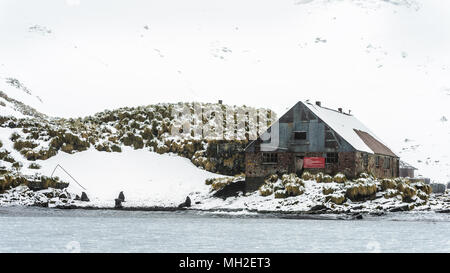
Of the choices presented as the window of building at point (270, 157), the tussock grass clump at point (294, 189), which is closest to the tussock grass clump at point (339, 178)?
the tussock grass clump at point (294, 189)

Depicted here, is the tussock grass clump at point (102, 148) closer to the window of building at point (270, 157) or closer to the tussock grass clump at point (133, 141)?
the tussock grass clump at point (133, 141)

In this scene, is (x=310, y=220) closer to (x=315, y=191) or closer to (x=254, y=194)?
(x=315, y=191)

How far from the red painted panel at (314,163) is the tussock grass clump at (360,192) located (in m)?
3.94

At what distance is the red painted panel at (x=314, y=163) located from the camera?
144 feet

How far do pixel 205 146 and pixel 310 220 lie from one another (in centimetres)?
2047

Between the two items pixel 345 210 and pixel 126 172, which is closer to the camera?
pixel 345 210

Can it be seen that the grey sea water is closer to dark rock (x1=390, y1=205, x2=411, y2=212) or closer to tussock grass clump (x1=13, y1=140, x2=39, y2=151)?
dark rock (x1=390, y1=205, x2=411, y2=212)

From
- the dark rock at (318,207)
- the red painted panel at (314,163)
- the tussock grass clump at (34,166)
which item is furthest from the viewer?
the tussock grass clump at (34,166)

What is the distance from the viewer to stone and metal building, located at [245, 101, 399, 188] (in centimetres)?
4356

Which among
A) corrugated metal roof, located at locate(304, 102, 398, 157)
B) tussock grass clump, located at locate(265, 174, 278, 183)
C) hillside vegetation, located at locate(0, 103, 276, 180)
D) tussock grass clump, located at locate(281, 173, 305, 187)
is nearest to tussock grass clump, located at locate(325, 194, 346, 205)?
tussock grass clump, located at locate(281, 173, 305, 187)

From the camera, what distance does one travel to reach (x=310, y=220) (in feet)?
114

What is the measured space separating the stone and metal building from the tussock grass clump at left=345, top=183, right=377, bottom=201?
2.75 m

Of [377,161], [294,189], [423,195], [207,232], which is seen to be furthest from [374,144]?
[207,232]
